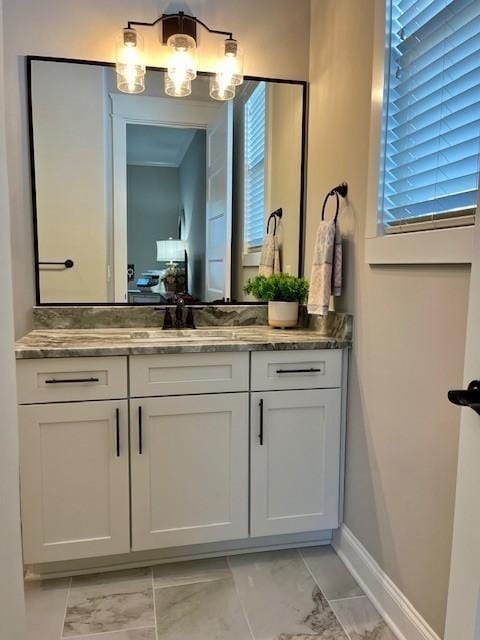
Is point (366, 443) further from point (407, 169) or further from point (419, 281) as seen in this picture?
point (407, 169)

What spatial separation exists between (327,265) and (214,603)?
1355 millimetres

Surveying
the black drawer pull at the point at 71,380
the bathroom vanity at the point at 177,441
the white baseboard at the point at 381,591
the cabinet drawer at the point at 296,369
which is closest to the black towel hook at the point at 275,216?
the bathroom vanity at the point at 177,441

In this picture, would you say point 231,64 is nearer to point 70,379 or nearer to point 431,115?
point 431,115

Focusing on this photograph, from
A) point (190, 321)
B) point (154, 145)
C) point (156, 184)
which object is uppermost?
point (154, 145)

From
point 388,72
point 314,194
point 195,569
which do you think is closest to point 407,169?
point 388,72

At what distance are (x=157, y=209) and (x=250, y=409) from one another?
3.44 feet

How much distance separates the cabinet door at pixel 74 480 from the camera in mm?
1734

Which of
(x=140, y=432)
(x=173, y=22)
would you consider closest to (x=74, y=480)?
(x=140, y=432)

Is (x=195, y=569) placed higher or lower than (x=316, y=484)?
lower

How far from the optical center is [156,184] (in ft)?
7.31

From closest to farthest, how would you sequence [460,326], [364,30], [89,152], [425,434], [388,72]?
[460,326] < [425,434] < [388,72] < [364,30] < [89,152]

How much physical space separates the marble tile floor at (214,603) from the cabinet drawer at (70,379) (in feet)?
2.43

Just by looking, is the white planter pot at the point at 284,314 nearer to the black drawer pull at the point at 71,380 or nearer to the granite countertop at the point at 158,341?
the granite countertop at the point at 158,341

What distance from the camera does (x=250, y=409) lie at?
190 cm
